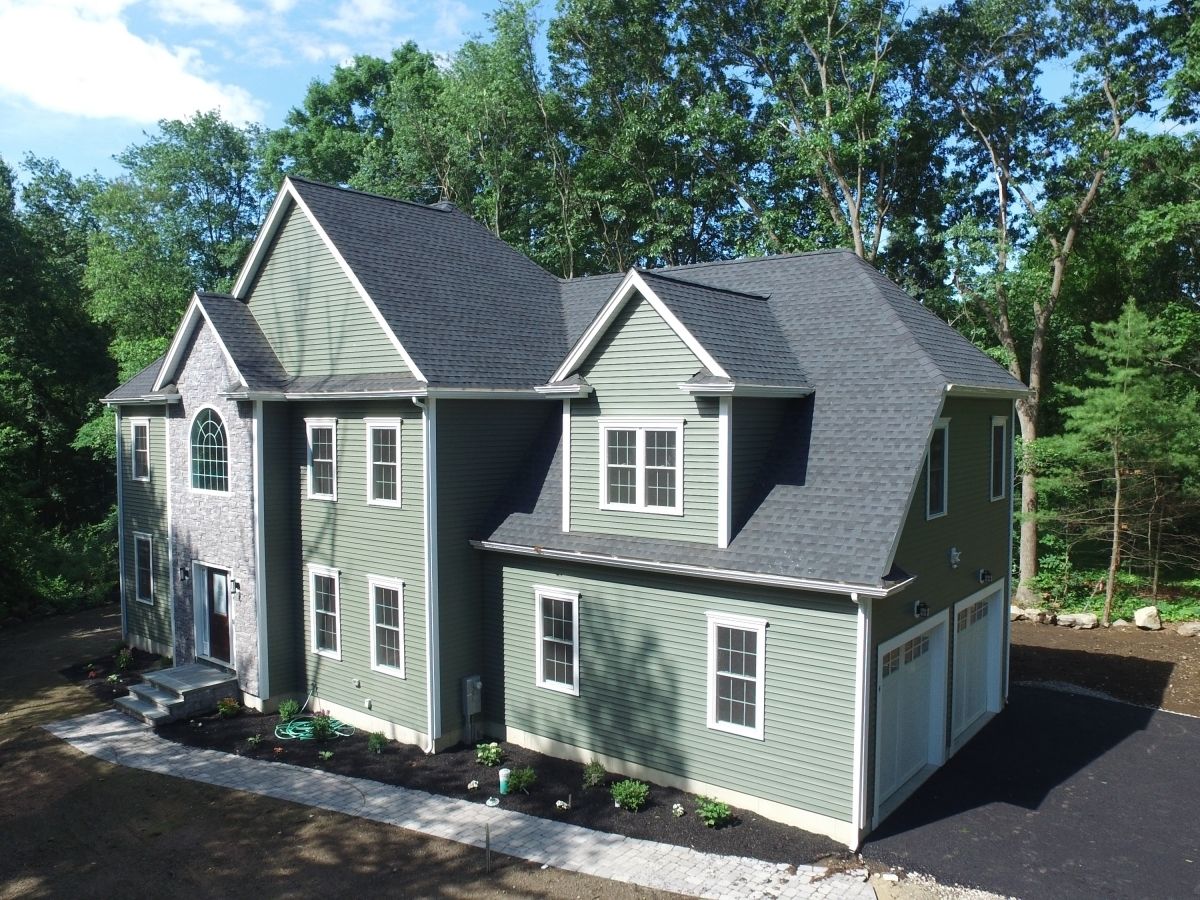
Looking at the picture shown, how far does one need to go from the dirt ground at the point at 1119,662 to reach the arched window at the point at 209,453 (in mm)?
17619

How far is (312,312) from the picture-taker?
16672 mm

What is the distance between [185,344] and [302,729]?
8.59 meters

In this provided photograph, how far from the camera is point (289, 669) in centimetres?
1680

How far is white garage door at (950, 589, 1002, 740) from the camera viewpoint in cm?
1456

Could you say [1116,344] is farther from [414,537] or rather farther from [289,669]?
[289,669]

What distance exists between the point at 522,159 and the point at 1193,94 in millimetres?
23429

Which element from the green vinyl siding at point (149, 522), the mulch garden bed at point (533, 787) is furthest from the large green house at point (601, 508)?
the green vinyl siding at point (149, 522)

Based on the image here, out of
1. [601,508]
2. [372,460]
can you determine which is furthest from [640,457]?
[372,460]

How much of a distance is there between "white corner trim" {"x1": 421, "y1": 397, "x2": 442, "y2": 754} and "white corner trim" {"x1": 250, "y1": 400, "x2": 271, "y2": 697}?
13.3ft

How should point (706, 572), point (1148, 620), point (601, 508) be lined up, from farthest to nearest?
point (1148, 620) → point (601, 508) → point (706, 572)

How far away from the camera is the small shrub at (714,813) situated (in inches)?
455

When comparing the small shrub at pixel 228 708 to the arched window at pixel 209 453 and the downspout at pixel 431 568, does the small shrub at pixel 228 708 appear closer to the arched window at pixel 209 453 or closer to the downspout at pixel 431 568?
the arched window at pixel 209 453

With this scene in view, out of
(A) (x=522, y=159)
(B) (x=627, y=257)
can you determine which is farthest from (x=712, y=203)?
(A) (x=522, y=159)

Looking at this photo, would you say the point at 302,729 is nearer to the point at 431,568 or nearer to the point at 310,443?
the point at 431,568
